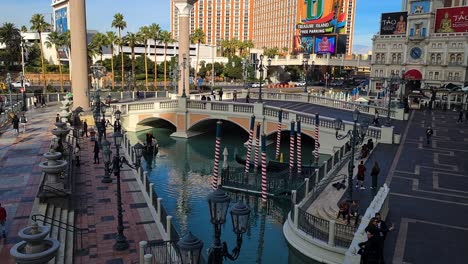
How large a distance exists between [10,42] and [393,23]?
278 feet

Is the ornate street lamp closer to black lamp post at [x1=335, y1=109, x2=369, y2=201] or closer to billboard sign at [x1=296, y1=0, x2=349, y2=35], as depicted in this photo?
black lamp post at [x1=335, y1=109, x2=369, y2=201]

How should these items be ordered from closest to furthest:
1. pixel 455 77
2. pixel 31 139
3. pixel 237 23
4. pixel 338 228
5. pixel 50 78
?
1. pixel 338 228
2. pixel 31 139
3. pixel 455 77
4. pixel 50 78
5. pixel 237 23

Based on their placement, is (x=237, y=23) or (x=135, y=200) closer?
(x=135, y=200)

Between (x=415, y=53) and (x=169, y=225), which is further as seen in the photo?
(x=415, y=53)

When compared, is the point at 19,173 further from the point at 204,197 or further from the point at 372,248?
the point at 372,248

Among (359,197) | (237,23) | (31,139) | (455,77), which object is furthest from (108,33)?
(237,23)

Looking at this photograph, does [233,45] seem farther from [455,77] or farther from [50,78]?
[455,77]

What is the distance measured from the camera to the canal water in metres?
21.2

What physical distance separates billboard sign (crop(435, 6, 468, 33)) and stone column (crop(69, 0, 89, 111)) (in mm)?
65151

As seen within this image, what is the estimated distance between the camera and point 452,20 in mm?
77750

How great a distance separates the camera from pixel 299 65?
12988cm

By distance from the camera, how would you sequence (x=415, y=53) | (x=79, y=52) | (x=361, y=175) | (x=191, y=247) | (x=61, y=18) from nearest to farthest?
(x=191, y=247), (x=361, y=175), (x=79, y=52), (x=61, y=18), (x=415, y=53)

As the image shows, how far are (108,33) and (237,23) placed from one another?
120m

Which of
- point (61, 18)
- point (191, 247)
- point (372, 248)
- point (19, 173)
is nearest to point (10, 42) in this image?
point (61, 18)
